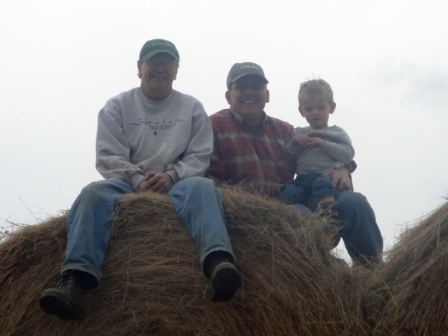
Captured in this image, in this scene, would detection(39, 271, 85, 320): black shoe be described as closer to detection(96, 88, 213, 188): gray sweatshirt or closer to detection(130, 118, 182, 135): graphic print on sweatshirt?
detection(96, 88, 213, 188): gray sweatshirt

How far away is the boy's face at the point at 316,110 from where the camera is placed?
17.3ft

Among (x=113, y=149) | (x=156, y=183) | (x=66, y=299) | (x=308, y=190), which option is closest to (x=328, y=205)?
(x=308, y=190)

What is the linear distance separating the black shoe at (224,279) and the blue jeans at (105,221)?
0.12 m

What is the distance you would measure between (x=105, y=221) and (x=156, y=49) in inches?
57.0

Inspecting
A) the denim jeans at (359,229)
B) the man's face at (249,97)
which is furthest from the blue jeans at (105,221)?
the man's face at (249,97)

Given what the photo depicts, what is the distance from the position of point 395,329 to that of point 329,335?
31 cm

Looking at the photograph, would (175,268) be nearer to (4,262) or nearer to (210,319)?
(210,319)

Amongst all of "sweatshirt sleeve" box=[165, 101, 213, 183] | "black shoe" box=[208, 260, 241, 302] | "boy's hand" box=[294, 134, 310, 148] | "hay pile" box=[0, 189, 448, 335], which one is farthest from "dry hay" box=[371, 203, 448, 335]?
"boy's hand" box=[294, 134, 310, 148]

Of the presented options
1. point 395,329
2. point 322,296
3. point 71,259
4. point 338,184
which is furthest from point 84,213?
point 338,184

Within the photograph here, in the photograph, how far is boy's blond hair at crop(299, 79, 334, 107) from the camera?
Answer: 5.25 m

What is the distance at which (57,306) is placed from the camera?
11.0ft

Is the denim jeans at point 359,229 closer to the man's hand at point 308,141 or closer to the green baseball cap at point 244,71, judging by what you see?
the man's hand at point 308,141

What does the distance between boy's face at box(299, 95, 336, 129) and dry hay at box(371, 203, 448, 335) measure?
5.39 ft

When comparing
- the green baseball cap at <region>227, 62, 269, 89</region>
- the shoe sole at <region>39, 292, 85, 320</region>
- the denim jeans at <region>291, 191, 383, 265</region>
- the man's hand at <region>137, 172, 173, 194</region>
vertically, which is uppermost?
the green baseball cap at <region>227, 62, 269, 89</region>
